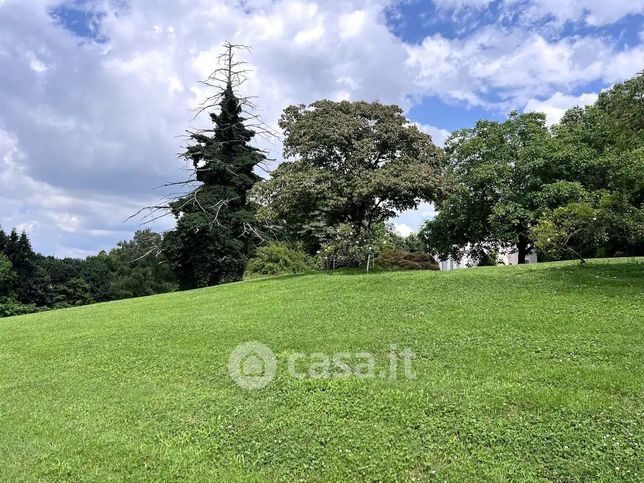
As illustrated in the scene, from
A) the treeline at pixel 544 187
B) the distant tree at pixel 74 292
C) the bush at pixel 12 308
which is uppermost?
the treeline at pixel 544 187

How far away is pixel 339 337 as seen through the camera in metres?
7.86

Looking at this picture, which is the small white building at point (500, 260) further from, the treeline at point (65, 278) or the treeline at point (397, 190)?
the treeline at point (65, 278)

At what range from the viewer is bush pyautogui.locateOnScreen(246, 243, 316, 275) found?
26.7 meters

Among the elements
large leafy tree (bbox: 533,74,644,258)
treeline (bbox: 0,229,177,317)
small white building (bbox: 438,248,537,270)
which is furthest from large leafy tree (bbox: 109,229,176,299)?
large leafy tree (bbox: 533,74,644,258)

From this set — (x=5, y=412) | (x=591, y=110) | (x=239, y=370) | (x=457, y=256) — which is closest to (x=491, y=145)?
(x=591, y=110)

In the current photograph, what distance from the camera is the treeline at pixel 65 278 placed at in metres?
42.7

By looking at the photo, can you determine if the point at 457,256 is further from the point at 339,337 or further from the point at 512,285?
the point at 339,337

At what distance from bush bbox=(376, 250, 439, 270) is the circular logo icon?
11678mm

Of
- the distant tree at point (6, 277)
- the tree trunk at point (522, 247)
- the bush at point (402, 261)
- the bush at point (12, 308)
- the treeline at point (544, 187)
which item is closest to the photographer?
the treeline at point (544, 187)

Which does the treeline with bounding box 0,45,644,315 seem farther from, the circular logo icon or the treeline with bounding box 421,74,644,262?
the circular logo icon

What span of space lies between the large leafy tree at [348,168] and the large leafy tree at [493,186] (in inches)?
161

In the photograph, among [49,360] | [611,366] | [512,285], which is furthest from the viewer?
[512,285]

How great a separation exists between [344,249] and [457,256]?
1373 centimetres

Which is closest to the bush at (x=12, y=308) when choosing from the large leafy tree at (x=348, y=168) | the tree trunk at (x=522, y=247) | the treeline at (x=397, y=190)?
the treeline at (x=397, y=190)
